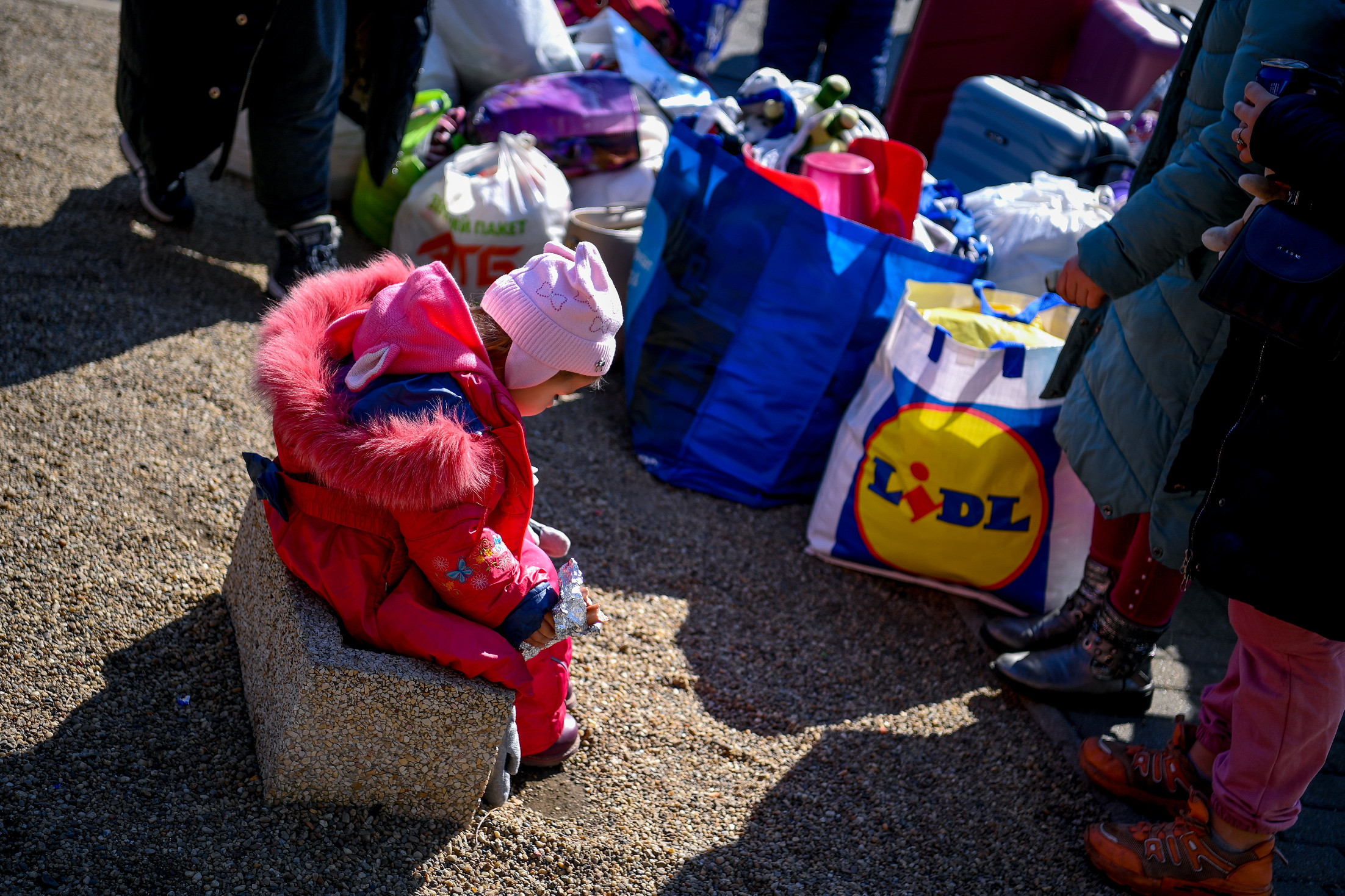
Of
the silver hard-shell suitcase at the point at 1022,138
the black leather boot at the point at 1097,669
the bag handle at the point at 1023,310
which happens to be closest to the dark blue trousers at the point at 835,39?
the silver hard-shell suitcase at the point at 1022,138

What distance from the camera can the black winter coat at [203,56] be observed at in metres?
2.71

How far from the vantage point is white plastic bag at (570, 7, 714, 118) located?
409 centimetres

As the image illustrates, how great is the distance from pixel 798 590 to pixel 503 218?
159 cm

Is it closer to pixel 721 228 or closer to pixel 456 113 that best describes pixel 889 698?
pixel 721 228

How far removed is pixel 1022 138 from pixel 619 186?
166 cm

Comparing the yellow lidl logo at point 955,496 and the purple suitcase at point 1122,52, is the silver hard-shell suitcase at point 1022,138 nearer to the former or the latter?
the purple suitcase at point 1122,52

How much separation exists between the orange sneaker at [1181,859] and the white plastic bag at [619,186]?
2555mm

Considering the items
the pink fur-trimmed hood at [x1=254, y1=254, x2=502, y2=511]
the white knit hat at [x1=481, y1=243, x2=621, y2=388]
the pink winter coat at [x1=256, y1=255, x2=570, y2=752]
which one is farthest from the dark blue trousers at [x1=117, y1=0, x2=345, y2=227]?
the white knit hat at [x1=481, y1=243, x2=621, y2=388]

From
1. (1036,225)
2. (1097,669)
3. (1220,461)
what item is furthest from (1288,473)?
(1036,225)

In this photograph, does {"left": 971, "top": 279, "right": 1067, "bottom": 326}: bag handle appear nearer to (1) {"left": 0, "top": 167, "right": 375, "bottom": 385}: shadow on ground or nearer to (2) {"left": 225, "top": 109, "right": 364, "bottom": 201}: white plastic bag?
(1) {"left": 0, "top": 167, "right": 375, "bottom": 385}: shadow on ground

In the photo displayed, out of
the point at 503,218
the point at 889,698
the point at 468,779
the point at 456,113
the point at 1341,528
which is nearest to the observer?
the point at 1341,528

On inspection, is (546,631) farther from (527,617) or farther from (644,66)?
(644,66)

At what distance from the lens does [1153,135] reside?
2.17 metres

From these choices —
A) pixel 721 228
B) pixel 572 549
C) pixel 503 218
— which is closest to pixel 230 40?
pixel 503 218
